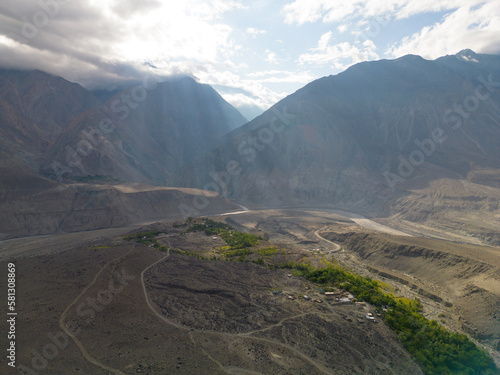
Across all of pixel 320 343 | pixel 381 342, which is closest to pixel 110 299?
pixel 320 343

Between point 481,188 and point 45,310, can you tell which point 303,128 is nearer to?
point 481,188

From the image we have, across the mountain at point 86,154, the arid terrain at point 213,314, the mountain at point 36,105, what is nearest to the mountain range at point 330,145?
the mountain at point 36,105

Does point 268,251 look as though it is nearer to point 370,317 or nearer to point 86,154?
point 370,317

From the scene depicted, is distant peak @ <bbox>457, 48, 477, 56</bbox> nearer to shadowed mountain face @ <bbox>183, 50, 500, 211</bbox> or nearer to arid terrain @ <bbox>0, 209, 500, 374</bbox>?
shadowed mountain face @ <bbox>183, 50, 500, 211</bbox>

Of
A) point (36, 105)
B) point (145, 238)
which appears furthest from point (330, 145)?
point (36, 105)

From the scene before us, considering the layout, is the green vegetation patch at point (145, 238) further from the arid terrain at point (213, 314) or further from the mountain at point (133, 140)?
the mountain at point (133, 140)

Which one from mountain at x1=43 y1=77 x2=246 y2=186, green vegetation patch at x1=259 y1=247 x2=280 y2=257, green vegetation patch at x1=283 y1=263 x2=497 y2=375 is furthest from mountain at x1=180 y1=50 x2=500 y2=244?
green vegetation patch at x1=283 y1=263 x2=497 y2=375
